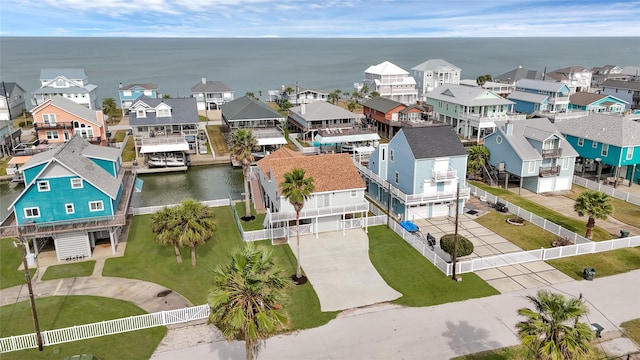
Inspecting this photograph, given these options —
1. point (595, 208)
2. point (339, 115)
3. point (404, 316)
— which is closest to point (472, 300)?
point (404, 316)

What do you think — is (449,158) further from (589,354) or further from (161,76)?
(161,76)

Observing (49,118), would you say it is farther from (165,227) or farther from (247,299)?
(247,299)

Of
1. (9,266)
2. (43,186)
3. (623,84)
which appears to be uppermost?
(623,84)

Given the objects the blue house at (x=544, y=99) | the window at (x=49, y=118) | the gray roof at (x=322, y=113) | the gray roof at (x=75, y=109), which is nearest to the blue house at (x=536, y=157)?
the gray roof at (x=322, y=113)

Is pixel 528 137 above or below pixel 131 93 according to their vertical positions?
below

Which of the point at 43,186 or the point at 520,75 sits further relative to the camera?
the point at 520,75

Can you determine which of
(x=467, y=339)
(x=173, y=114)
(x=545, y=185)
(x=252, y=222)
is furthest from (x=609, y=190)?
(x=173, y=114)
